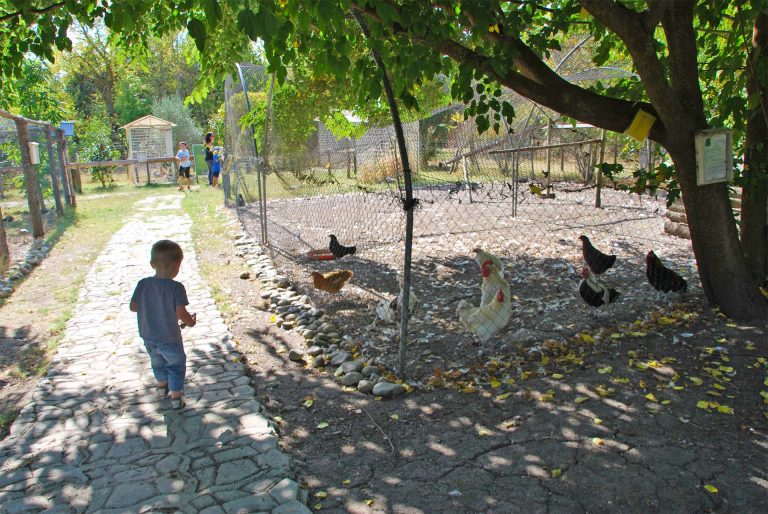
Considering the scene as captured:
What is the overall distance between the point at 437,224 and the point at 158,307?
7978mm

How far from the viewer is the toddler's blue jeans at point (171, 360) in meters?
3.99

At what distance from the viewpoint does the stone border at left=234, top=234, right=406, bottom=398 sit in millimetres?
4473

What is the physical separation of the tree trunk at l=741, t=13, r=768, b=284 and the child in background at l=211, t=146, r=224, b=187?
15.2 metres

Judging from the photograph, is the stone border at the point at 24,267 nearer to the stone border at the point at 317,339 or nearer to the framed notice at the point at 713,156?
the stone border at the point at 317,339

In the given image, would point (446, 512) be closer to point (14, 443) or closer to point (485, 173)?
point (14, 443)

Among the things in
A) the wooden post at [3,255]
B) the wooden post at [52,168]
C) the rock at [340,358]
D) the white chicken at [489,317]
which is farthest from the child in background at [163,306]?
the wooden post at [52,168]

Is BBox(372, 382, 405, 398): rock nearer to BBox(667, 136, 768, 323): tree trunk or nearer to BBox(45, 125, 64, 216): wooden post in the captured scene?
BBox(667, 136, 768, 323): tree trunk

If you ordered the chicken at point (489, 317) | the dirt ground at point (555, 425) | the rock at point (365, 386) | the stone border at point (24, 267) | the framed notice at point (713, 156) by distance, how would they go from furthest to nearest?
the stone border at point (24, 267) < the chicken at point (489, 317) < the framed notice at point (713, 156) < the rock at point (365, 386) < the dirt ground at point (555, 425)

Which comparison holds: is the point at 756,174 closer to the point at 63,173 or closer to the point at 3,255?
the point at 3,255

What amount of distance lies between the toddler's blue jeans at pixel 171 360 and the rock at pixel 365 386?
1.24m

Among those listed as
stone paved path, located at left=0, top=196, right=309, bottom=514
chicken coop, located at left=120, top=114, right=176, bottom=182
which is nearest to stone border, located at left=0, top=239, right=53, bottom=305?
stone paved path, located at left=0, top=196, right=309, bottom=514

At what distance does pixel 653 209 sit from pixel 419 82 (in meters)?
9.14

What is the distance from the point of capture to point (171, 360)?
13.1 ft

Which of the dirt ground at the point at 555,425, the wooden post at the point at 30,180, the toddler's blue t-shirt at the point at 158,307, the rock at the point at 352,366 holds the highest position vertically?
the wooden post at the point at 30,180
